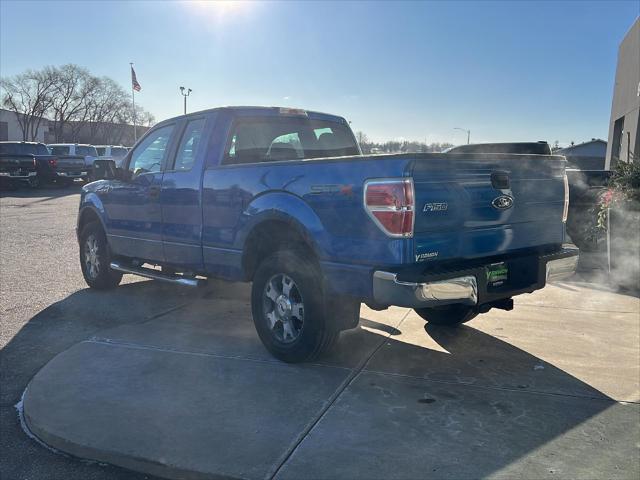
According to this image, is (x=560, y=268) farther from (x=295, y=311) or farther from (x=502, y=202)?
(x=295, y=311)

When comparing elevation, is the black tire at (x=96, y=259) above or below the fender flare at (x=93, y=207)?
below

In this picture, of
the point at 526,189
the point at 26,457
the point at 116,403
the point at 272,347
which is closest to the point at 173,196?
the point at 272,347

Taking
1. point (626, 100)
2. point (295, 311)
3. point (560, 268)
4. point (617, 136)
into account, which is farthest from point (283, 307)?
point (617, 136)

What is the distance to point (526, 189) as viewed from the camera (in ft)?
14.2

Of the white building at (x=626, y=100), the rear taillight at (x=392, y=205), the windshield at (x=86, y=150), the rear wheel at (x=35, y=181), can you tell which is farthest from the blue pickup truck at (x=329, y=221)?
the windshield at (x=86, y=150)

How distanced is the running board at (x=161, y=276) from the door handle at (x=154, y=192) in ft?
2.68

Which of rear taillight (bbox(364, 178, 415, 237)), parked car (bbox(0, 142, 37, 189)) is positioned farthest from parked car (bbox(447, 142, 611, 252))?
parked car (bbox(0, 142, 37, 189))

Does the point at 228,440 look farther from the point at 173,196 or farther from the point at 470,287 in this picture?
the point at 173,196

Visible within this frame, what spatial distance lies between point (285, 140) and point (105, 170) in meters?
2.41

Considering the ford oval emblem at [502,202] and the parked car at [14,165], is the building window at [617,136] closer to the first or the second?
the ford oval emblem at [502,202]

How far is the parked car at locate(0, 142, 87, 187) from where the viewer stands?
22859 millimetres

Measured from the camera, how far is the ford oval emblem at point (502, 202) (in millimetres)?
4062

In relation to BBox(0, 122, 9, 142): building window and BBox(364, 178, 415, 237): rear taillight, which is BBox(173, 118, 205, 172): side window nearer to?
BBox(364, 178, 415, 237): rear taillight

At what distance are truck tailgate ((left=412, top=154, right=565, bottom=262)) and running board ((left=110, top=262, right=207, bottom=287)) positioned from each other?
2561 millimetres
